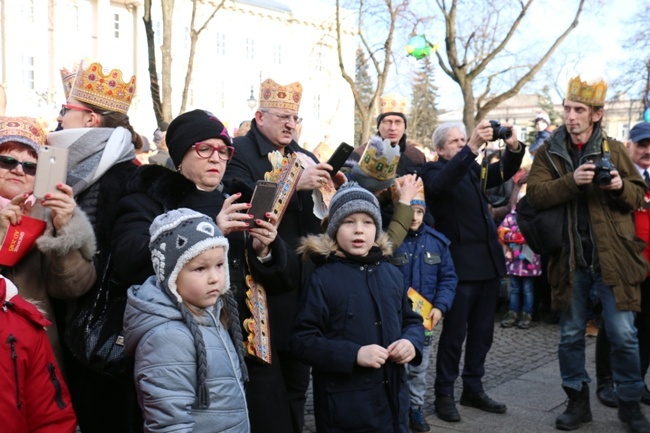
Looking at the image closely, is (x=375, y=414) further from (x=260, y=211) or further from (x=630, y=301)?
(x=630, y=301)

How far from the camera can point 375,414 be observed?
3635 millimetres

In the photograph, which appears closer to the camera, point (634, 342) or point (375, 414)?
point (375, 414)

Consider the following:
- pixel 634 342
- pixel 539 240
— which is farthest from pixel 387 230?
pixel 634 342

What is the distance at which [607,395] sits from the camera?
5.78 meters

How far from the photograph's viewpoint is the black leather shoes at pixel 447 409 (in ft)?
17.7

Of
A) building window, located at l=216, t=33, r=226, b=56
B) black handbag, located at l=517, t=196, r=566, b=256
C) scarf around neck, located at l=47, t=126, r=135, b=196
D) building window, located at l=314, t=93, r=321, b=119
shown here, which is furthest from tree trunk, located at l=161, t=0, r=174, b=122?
building window, located at l=314, t=93, r=321, b=119

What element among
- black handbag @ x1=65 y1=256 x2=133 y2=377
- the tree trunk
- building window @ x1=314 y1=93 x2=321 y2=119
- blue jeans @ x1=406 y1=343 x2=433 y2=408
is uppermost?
building window @ x1=314 y1=93 x2=321 y2=119

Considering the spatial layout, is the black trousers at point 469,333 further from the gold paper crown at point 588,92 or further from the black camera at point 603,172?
the gold paper crown at point 588,92

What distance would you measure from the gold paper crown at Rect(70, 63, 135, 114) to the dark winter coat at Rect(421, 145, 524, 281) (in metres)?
2.48

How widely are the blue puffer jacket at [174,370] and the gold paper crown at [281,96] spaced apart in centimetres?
172

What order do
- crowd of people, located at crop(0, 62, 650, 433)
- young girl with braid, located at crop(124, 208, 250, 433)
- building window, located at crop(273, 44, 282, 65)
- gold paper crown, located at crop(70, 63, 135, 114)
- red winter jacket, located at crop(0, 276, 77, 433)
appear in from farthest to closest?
building window, located at crop(273, 44, 282, 65)
gold paper crown, located at crop(70, 63, 135, 114)
crowd of people, located at crop(0, 62, 650, 433)
young girl with braid, located at crop(124, 208, 250, 433)
red winter jacket, located at crop(0, 276, 77, 433)

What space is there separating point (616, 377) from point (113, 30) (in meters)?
43.3

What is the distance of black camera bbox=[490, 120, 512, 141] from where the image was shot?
523 centimetres

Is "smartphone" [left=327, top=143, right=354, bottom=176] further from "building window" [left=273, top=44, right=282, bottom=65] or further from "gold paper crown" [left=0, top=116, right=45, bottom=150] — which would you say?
"building window" [left=273, top=44, right=282, bottom=65]
